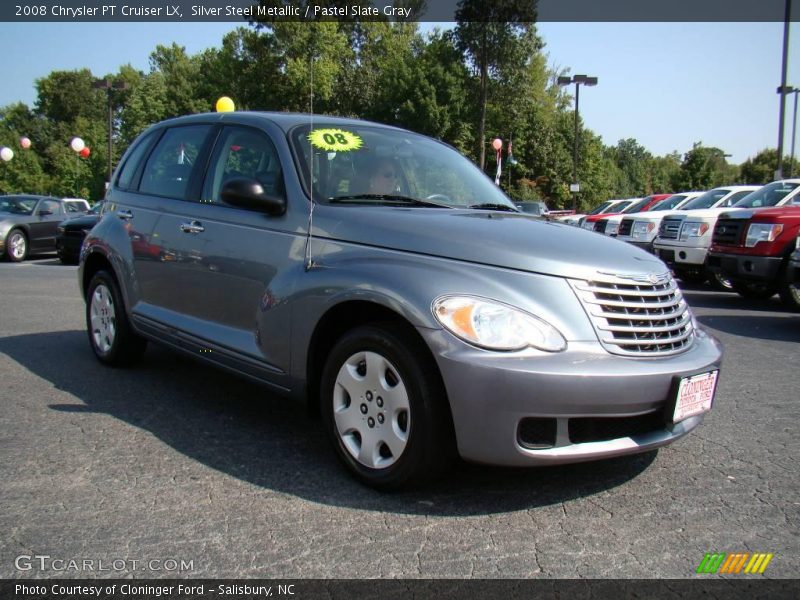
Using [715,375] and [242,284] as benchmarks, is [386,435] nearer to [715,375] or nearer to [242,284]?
[242,284]

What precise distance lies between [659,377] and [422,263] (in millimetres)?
1103

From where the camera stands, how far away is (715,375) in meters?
3.25

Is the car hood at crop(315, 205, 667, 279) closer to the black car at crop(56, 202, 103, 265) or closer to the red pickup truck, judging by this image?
the red pickup truck

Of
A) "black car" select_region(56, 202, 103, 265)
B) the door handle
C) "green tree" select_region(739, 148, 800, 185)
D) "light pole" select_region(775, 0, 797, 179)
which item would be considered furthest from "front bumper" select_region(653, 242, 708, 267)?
"green tree" select_region(739, 148, 800, 185)

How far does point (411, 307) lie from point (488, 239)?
507mm

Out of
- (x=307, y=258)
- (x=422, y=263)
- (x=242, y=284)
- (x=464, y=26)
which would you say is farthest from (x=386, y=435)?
(x=464, y=26)

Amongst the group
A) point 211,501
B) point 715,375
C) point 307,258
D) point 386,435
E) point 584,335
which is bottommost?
point 211,501

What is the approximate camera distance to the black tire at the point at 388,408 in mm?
2859

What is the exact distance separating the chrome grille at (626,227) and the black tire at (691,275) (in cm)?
157

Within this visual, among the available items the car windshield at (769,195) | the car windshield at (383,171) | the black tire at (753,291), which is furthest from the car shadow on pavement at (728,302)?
the car windshield at (383,171)

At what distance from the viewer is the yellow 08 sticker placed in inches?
154

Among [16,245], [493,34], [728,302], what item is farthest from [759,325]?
[493,34]

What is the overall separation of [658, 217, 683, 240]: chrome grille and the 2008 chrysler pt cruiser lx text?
8.81 meters

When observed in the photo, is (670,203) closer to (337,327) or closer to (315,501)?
(337,327)
